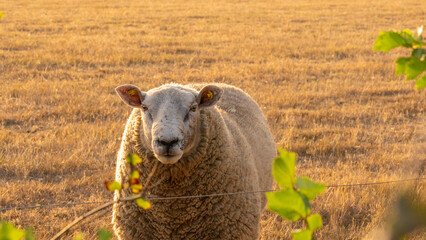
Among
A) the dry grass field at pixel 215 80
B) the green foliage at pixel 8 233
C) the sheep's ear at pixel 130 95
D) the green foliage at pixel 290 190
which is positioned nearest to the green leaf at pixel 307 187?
the green foliage at pixel 290 190

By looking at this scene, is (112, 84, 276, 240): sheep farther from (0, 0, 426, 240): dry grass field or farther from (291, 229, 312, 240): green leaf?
(291, 229, 312, 240): green leaf

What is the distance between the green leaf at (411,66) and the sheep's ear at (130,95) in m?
2.74

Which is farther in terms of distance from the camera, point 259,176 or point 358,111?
point 358,111

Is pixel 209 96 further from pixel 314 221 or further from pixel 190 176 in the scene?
pixel 314 221

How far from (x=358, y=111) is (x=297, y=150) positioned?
204cm

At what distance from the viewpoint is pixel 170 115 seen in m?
3.33

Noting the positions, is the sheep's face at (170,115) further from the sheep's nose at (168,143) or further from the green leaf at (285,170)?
the green leaf at (285,170)

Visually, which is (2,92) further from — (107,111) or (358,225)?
(358,225)

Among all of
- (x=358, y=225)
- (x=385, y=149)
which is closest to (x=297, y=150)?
(x=385, y=149)

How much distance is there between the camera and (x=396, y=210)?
0.60m

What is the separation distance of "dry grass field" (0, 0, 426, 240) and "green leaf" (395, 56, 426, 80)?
23 cm

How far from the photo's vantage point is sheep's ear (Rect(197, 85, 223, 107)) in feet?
12.1

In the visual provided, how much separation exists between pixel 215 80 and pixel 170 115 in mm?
6992

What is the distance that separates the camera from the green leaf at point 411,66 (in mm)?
1128
